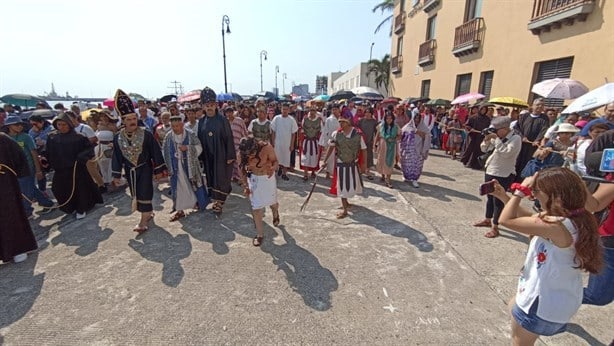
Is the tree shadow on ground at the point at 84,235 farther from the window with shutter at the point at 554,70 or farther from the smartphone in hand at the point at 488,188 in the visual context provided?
the window with shutter at the point at 554,70


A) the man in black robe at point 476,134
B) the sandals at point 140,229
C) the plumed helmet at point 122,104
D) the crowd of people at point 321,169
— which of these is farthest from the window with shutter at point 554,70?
the sandals at point 140,229

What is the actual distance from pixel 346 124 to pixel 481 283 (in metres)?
2.84

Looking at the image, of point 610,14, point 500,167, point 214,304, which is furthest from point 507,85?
point 214,304

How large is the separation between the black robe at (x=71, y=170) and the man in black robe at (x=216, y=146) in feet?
5.72

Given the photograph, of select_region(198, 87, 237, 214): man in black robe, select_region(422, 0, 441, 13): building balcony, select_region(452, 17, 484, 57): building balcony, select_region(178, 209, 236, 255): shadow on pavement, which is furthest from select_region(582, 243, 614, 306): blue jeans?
select_region(422, 0, 441, 13): building balcony

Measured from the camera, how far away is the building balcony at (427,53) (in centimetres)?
1662

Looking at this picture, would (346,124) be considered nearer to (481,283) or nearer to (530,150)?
(481,283)

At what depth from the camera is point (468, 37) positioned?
42.7 ft

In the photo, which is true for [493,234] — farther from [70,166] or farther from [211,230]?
[70,166]

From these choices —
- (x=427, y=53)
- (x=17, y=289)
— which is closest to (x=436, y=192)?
(x=17, y=289)

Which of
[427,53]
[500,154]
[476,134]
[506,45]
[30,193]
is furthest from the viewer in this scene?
[427,53]

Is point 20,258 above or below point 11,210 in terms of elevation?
below

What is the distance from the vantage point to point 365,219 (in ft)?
16.5

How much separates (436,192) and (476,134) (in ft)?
11.6
